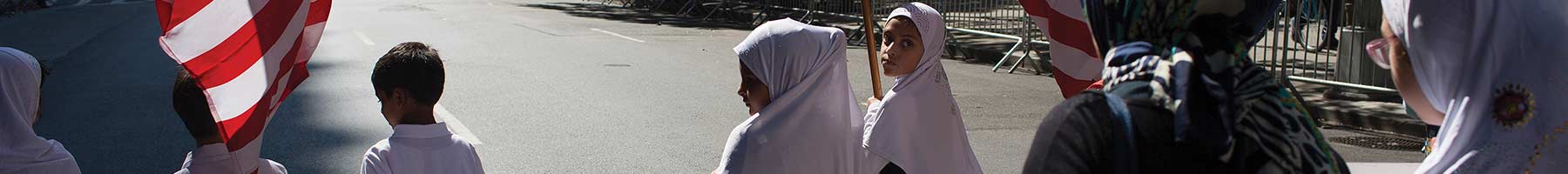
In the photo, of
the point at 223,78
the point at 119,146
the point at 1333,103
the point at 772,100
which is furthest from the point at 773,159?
the point at 1333,103

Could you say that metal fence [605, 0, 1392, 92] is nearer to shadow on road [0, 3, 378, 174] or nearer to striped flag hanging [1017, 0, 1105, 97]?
striped flag hanging [1017, 0, 1105, 97]

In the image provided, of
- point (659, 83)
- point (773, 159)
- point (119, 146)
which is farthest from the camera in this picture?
point (659, 83)

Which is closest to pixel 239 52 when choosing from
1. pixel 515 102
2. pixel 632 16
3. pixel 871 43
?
pixel 871 43

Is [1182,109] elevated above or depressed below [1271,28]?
above

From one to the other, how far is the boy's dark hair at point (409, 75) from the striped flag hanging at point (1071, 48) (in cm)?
155

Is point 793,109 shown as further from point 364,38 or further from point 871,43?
point 364,38

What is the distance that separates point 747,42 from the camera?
12.2ft

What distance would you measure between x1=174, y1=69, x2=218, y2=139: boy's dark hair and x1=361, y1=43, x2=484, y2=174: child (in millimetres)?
366

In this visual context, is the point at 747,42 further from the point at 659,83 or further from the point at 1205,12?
the point at 659,83

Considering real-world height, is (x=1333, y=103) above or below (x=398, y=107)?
below

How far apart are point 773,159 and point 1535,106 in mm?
1710

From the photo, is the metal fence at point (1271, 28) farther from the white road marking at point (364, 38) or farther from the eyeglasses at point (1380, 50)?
the white road marking at point (364, 38)

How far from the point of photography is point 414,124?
10.7ft

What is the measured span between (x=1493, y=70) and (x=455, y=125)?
6.83 metres
